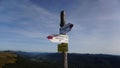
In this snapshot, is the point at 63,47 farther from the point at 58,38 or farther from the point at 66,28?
the point at 66,28

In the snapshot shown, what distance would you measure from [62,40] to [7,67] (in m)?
70.1

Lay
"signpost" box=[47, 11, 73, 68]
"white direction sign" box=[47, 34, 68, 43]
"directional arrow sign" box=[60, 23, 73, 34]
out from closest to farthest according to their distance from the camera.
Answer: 1. "directional arrow sign" box=[60, 23, 73, 34]
2. "signpost" box=[47, 11, 73, 68]
3. "white direction sign" box=[47, 34, 68, 43]

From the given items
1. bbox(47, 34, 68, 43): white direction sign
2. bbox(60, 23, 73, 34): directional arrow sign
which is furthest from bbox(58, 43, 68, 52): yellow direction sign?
bbox(60, 23, 73, 34): directional arrow sign

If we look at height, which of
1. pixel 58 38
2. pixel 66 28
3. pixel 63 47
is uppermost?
pixel 66 28

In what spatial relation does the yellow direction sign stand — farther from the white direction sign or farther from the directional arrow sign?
the directional arrow sign

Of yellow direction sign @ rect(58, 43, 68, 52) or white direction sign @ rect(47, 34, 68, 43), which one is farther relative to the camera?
white direction sign @ rect(47, 34, 68, 43)

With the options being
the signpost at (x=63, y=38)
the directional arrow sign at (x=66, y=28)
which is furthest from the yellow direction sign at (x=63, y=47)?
the directional arrow sign at (x=66, y=28)

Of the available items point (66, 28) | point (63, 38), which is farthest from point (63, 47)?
point (66, 28)

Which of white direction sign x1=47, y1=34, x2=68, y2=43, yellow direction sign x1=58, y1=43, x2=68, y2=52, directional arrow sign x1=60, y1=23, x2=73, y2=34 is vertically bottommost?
→ yellow direction sign x1=58, y1=43, x2=68, y2=52

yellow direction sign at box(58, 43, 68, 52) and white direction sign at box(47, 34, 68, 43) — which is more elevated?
white direction sign at box(47, 34, 68, 43)

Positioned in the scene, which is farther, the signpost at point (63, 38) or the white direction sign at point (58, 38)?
the white direction sign at point (58, 38)

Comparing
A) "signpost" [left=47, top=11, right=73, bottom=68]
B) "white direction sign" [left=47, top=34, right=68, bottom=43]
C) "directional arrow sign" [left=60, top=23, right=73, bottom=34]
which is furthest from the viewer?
"white direction sign" [left=47, top=34, right=68, bottom=43]

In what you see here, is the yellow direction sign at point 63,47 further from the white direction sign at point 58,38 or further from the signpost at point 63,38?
the white direction sign at point 58,38

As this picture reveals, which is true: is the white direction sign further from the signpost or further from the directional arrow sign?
the directional arrow sign
